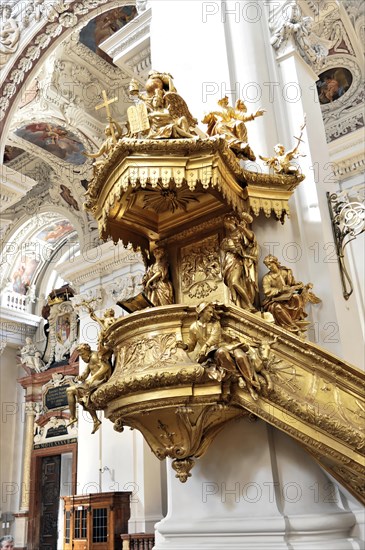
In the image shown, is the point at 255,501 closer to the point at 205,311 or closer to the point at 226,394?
the point at 226,394

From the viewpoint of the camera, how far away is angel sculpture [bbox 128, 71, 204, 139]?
3.39m

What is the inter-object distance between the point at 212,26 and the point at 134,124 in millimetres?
1716

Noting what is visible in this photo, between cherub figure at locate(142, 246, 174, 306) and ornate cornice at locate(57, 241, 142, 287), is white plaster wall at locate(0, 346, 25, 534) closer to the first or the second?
ornate cornice at locate(57, 241, 142, 287)

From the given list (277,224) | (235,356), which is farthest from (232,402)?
(277,224)

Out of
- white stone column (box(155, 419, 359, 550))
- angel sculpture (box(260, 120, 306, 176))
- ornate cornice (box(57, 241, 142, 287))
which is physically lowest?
white stone column (box(155, 419, 359, 550))

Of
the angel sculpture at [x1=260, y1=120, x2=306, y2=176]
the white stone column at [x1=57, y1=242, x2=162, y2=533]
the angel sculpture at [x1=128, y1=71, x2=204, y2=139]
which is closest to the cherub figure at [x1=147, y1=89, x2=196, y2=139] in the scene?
the angel sculpture at [x1=128, y1=71, x2=204, y2=139]

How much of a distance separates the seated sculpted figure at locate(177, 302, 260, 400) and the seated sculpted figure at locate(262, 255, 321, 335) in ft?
1.74

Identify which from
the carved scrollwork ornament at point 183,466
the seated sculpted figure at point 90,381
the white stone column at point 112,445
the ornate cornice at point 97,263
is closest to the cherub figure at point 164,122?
the seated sculpted figure at point 90,381

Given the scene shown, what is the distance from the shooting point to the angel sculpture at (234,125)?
362 centimetres

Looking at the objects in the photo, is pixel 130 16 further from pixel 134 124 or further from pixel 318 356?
pixel 318 356

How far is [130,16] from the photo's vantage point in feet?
27.0

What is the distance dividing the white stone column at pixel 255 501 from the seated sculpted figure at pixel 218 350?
62cm

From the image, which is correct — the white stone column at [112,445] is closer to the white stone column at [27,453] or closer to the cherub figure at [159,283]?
the white stone column at [27,453]

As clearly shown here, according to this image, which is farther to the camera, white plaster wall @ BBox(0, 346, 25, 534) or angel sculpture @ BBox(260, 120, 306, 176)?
white plaster wall @ BBox(0, 346, 25, 534)
